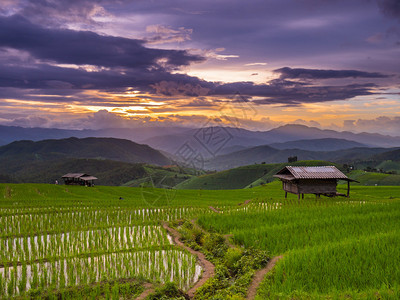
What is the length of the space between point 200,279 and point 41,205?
921 inches

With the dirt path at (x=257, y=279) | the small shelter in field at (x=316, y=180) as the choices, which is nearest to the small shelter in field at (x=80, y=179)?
the small shelter in field at (x=316, y=180)

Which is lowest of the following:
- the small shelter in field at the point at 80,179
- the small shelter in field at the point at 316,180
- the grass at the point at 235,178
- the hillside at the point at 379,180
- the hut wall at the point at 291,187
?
the grass at the point at 235,178

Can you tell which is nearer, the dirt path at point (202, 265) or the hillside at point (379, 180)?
the dirt path at point (202, 265)

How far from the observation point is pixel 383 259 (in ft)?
31.0

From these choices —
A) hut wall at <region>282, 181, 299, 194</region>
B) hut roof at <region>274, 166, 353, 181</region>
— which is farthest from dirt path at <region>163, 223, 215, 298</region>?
hut wall at <region>282, 181, 299, 194</region>

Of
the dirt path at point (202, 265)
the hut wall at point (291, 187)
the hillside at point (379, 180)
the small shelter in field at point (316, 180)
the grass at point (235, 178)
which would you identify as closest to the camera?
the dirt path at point (202, 265)

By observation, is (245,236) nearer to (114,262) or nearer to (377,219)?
(114,262)

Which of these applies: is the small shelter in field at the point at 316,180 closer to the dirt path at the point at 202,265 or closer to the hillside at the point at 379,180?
the dirt path at the point at 202,265

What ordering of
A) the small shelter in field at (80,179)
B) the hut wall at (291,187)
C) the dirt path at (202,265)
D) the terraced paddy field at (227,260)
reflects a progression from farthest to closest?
the small shelter in field at (80,179), the hut wall at (291,187), the dirt path at (202,265), the terraced paddy field at (227,260)

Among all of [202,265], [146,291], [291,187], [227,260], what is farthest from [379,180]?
[146,291]

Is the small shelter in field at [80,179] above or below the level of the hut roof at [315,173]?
below

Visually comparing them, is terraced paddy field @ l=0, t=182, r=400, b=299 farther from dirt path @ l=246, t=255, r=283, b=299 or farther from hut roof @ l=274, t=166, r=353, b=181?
hut roof @ l=274, t=166, r=353, b=181

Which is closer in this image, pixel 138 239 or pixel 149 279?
pixel 149 279

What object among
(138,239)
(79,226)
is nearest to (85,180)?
(79,226)
